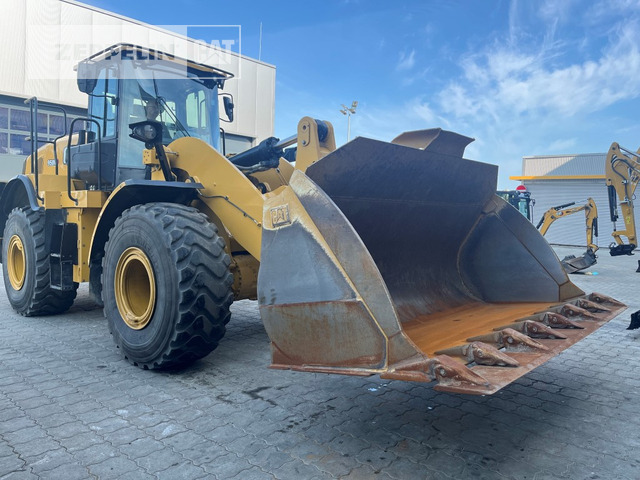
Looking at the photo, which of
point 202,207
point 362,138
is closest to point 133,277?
point 202,207

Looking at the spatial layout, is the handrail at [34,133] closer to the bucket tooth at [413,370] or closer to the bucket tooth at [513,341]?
the bucket tooth at [413,370]

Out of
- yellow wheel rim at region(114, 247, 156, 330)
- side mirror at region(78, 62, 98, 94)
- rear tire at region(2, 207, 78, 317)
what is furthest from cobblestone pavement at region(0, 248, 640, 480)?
side mirror at region(78, 62, 98, 94)

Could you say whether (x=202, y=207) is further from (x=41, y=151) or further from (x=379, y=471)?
(x=41, y=151)

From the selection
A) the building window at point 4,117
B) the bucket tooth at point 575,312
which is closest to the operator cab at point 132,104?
the bucket tooth at point 575,312

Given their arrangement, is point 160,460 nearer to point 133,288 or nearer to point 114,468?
point 114,468

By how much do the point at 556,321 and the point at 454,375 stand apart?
1.43 metres

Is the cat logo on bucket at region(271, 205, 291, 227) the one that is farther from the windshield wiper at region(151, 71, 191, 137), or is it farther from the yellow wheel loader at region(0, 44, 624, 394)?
the windshield wiper at region(151, 71, 191, 137)

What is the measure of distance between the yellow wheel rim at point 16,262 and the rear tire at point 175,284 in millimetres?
2914

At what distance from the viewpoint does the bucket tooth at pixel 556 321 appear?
3.19 meters

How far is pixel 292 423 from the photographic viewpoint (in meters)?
3.06

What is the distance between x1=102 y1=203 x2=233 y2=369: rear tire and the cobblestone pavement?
0.25m

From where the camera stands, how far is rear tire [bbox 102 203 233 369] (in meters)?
3.62

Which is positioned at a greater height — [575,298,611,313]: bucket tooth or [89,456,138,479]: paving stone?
[575,298,611,313]: bucket tooth

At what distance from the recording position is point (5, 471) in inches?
97.4
